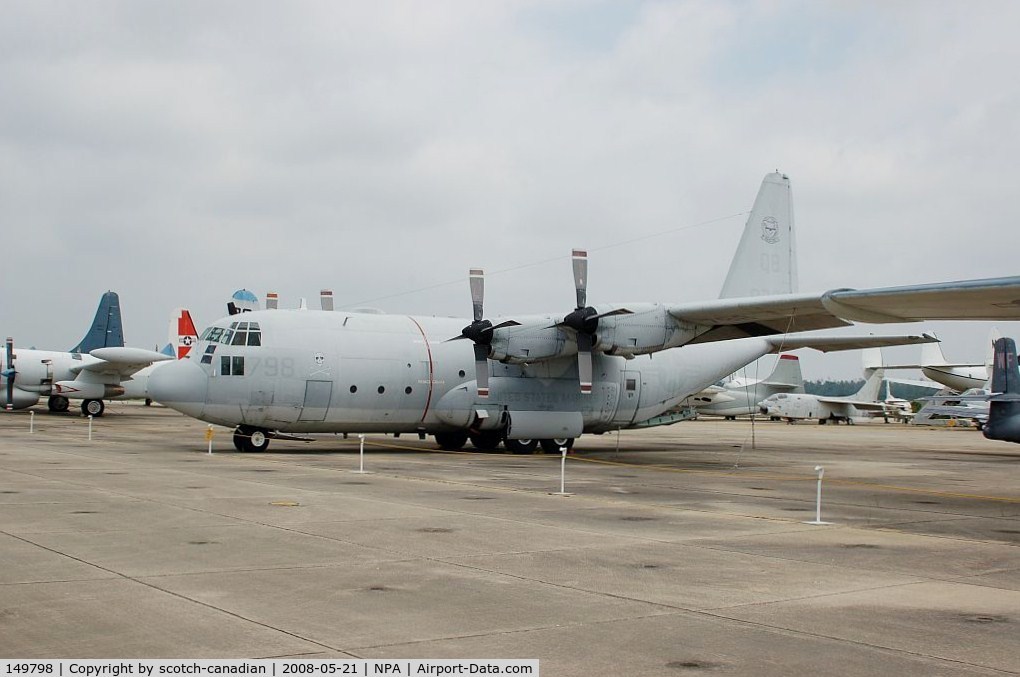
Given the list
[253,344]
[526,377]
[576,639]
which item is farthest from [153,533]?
[526,377]

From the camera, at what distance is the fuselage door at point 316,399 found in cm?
2622

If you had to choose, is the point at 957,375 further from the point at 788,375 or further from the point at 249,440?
the point at 249,440

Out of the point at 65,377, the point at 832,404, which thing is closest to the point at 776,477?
the point at 65,377

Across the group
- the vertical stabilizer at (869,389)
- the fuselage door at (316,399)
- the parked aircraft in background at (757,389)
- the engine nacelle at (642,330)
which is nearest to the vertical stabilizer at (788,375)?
the parked aircraft in background at (757,389)

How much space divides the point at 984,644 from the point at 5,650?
21.4ft

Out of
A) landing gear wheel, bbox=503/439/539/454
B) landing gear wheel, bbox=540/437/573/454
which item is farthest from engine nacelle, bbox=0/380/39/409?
landing gear wheel, bbox=503/439/539/454

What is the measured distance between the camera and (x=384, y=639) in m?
6.41

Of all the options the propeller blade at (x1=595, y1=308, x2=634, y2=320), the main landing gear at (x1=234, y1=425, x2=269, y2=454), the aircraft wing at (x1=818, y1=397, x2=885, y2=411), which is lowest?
the main landing gear at (x1=234, y1=425, x2=269, y2=454)

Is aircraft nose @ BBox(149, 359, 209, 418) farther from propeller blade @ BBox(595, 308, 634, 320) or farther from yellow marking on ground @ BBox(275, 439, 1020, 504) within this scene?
propeller blade @ BBox(595, 308, 634, 320)

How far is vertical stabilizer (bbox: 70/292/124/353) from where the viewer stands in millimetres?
59156

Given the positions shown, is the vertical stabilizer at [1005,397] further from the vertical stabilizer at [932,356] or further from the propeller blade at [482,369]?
the vertical stabilizer at [932,356]

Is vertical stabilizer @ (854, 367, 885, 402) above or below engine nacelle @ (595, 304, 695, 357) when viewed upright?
below

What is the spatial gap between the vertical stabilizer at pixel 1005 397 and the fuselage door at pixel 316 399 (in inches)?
829

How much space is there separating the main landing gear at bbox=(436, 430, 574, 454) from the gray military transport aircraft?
0.19 ft
